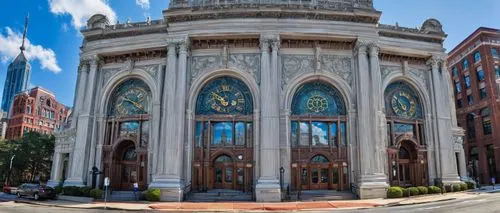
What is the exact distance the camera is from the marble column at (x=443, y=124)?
32.1 meters

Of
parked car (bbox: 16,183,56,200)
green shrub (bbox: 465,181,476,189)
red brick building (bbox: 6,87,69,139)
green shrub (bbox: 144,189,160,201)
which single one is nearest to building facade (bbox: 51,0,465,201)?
green shrub (bbox: 144,189,160,201)

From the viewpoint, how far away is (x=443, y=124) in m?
33.5

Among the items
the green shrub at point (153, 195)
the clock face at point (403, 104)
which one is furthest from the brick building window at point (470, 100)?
the green shrub at point (153, 195)

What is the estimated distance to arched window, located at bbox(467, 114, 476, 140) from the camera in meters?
54.6

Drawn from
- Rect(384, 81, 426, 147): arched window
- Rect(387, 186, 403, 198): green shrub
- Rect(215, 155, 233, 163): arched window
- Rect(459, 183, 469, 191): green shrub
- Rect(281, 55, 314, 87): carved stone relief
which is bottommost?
Rect(387, 186, 403, 198): green shrub

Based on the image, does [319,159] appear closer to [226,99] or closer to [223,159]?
[223,159]

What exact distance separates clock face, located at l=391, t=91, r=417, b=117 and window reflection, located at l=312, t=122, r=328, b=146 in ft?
26.4

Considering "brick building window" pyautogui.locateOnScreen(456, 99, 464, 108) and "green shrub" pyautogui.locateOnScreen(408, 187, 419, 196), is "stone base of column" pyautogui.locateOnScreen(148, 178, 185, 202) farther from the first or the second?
"brick building window" pyautogui.locateOnScreen(456, 99, 464, 108)

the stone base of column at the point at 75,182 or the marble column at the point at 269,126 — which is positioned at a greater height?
the marble column at the point at 269,126

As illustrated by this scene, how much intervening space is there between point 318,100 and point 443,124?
13.0 meters

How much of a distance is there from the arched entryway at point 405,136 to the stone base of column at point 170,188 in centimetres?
1912

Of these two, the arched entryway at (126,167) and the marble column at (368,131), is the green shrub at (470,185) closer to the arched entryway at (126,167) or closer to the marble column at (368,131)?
the marble column at (368,131)

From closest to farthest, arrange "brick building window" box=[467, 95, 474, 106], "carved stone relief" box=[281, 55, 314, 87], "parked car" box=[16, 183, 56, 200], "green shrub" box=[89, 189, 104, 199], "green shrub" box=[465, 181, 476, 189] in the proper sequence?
"green shrub" box=[89, 189, 104, 199], "parked car" box=[16, 183, 56, 200], "carved stone relief" box=[281, 55, 314, 87], "green shrub" box=[465, 181, 476, 189], "brick building window" box=[467, 95, 474, 106]

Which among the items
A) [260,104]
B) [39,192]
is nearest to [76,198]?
[39,192]
